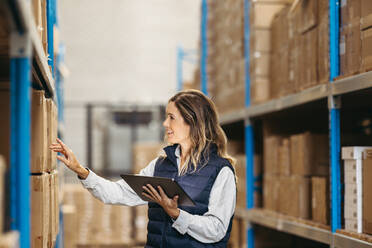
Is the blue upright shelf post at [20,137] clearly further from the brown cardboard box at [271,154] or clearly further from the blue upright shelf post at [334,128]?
the brown cardboard box at [271,154]

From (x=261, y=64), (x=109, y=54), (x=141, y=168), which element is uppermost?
(x=109, y=54)

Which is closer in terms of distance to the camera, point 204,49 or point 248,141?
point 248,141

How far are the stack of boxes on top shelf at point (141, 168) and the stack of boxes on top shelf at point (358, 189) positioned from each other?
15.9 ft

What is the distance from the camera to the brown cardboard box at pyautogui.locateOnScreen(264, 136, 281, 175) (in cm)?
442

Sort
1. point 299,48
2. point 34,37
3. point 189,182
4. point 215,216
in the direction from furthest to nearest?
1. point 299,48
2. point 189,182
3. point 215,216
4. point 34,37

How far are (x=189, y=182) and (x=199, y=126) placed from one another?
328 millimetres

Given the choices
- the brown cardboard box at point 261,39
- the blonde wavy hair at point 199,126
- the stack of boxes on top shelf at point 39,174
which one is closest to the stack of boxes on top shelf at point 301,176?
the brown cardboard box at point 261,39

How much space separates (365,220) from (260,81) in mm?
1896

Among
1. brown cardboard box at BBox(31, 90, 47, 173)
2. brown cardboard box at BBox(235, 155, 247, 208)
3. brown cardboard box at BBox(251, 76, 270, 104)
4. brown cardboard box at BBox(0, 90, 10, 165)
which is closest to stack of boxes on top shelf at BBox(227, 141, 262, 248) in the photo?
brown cardboard box at BBox(235, 155, 247, 208)

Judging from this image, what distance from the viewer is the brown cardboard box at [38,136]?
7.73 feet

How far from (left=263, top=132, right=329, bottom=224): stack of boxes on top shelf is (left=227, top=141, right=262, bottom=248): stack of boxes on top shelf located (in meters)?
0.42

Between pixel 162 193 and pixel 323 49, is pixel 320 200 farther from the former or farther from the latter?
pixel 162 193

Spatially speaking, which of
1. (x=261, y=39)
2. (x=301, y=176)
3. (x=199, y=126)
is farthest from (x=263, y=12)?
(x=199, y=126)

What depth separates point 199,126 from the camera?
2.99 metres
